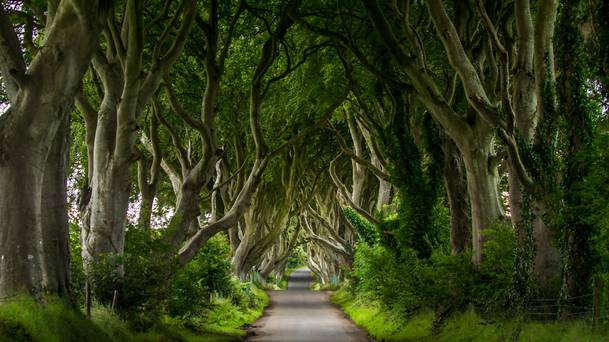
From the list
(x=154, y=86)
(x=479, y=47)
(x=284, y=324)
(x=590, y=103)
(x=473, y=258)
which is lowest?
(x=284, y=324)

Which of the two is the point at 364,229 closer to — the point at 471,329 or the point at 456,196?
the point at 456,196

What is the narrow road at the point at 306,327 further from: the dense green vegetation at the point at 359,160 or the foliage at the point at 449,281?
the foliage at the point at 449,281

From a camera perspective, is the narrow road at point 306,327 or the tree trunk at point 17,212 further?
the narrow road at point 306,327

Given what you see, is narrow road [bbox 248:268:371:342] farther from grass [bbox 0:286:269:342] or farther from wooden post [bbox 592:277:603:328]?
wooden post [bbox 592:277:603:328]

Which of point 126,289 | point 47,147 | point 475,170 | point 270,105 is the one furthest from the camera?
point 270,105

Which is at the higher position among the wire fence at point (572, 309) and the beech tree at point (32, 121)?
the beech tree at point (32, 121)

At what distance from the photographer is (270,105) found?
28547mm

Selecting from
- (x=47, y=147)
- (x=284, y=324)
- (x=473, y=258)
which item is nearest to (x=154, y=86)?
(x=47, y=147)

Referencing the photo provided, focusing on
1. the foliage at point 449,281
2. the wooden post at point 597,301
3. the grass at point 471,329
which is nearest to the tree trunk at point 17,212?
the grass at point 471,329

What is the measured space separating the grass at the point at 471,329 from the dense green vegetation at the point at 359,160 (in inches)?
2.6

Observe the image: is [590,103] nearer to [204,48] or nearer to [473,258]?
[473,258]

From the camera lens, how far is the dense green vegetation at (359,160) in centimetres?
964

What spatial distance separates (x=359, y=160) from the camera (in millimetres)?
26031

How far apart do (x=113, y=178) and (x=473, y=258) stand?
8.41 m
